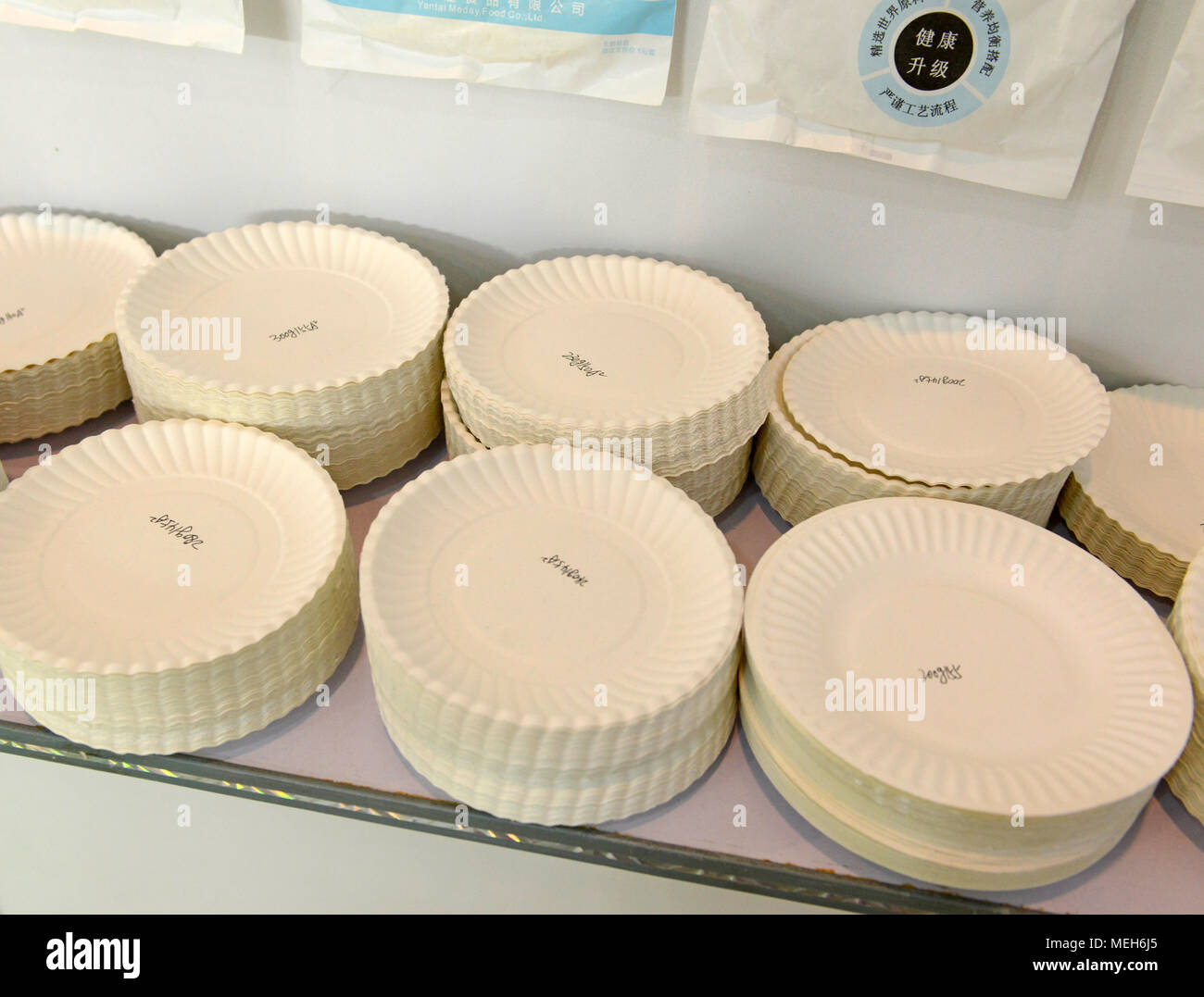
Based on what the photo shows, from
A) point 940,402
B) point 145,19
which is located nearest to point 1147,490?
point 940,402

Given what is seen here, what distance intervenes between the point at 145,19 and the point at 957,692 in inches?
45.8

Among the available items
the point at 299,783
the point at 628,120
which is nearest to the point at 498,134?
the point at 628,120

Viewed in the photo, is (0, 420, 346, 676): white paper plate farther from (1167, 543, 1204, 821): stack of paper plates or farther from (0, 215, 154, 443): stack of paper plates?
(1167, 543, 1204, 821): stack of paper plates

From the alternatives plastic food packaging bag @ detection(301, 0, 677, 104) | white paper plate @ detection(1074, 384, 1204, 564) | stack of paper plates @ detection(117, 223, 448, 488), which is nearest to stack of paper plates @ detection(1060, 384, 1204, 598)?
white paper plate @ detection(1074, 384, 1204, 564)

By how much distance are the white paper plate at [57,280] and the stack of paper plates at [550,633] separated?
0.55m

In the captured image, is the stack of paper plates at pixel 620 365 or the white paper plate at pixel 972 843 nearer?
the white paper plate at pixel 972 843

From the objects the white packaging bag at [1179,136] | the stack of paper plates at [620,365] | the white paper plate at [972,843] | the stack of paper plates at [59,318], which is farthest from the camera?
the stack of paper plates at [59,318]

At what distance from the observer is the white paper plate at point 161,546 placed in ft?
3.17

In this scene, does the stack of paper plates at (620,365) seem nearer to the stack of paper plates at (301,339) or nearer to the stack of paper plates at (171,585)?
the stack of paper plates at (301,339)

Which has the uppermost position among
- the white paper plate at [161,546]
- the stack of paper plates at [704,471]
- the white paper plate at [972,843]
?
the stack of paper plates at [704,471]

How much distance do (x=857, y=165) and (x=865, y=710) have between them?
63 centimetres

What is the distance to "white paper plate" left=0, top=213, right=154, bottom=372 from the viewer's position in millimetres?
1269

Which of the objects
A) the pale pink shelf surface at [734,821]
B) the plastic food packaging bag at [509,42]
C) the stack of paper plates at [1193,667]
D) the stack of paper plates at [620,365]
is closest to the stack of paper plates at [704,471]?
the stack of paper plates at [620,365]

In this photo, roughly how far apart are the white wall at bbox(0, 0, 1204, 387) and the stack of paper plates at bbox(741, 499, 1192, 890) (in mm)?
349
